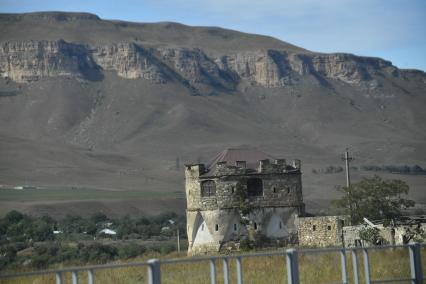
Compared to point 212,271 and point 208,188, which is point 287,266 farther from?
point 208,188

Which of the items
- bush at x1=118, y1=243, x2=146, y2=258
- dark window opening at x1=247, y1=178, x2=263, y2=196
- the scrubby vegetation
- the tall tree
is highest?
dark window opening at x1=247, y1=178, x2=263, y2=196

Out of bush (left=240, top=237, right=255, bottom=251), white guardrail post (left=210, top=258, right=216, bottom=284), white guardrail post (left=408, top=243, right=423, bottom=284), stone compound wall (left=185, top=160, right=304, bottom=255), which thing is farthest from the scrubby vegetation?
white guardrail post (left=210, top=258, right=216, bottom=284)

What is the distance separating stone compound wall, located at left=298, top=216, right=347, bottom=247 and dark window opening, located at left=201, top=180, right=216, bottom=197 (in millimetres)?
4652

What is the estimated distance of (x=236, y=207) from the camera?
54688 millimetres

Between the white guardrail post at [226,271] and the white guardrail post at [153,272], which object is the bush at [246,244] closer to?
the white guardrail post at [226,271]

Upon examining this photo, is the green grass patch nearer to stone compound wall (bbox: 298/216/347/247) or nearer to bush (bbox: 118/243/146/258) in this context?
bush (bbox: 118/243/146/258)

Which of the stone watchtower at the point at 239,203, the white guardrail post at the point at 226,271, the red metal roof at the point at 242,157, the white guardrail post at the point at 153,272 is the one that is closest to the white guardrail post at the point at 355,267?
the white guardrail post at the point at 226,271

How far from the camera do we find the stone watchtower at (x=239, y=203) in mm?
54562

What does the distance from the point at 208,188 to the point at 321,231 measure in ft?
21.0

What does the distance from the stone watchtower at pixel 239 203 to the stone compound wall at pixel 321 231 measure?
3.12ft

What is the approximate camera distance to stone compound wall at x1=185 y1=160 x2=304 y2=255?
54562mm

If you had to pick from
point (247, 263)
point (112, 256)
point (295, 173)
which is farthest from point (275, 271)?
point (112, 256)

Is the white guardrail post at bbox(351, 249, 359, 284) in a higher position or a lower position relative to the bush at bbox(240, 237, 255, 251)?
higher

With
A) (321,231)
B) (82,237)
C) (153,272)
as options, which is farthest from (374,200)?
(82,237)
